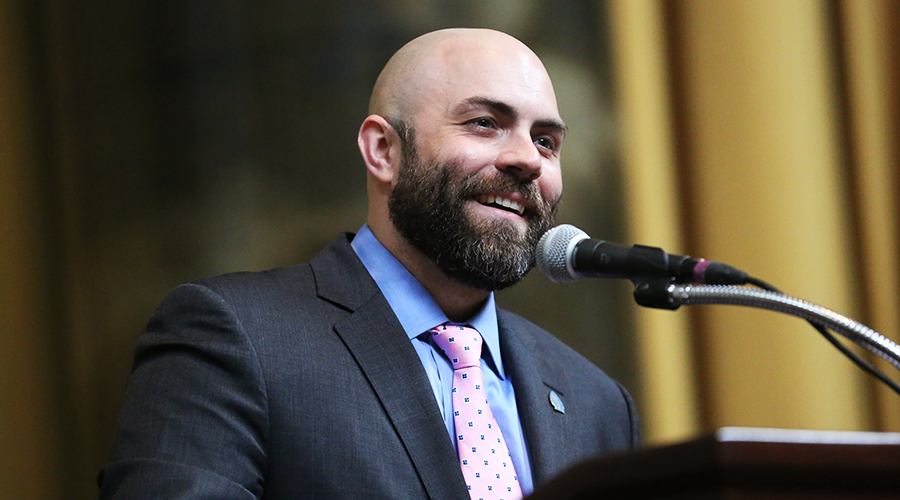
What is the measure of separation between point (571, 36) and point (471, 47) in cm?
104

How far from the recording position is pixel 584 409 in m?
2.04

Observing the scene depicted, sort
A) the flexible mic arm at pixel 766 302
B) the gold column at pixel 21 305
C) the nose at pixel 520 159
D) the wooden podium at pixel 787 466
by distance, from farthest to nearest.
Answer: the gold column at pixel 21 305
the nose at pixel 520 159
the flexible mic arm at pixel 766 302
the wooden podium at pixel 787 466

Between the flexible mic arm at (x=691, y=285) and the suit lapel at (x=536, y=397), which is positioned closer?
the flexible mic arm at (x=691, y=285)

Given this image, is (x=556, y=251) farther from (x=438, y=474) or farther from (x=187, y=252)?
(x=187, y=252)

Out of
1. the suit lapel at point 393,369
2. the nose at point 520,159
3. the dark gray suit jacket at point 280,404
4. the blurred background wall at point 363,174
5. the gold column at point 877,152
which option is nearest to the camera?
the dark gray suit jacket at point 280,404

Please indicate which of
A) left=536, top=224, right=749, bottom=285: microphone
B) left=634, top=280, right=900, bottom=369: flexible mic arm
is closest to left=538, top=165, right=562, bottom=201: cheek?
left=536, top=224, right=749, bottom=285: microphone

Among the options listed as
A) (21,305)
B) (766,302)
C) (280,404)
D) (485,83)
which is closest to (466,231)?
(485,83)

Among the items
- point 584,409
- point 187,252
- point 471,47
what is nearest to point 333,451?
point 584,409

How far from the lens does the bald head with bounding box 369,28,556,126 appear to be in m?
1.98

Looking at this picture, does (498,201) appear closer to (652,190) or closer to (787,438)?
(652,190)

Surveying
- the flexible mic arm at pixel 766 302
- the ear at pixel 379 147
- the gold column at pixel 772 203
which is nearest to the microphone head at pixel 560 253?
the flexible mic arm at pixel 766 302

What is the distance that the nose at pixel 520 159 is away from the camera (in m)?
1.87

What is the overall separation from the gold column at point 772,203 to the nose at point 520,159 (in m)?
1.03

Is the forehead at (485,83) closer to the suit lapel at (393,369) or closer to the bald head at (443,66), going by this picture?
the bald head at (443,66)
